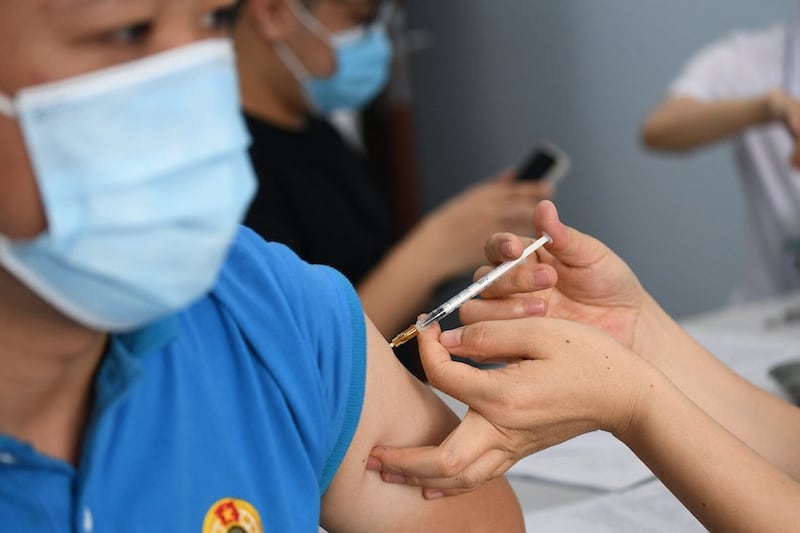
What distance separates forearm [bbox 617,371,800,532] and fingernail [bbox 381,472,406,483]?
225mm

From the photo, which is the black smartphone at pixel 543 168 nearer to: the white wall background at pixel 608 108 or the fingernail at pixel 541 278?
the fingernail at pixel 541 278

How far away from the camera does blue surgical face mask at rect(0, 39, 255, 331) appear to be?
0.65m

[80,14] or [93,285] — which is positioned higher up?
[80,14]

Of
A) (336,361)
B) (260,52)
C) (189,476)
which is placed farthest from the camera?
(260,52)

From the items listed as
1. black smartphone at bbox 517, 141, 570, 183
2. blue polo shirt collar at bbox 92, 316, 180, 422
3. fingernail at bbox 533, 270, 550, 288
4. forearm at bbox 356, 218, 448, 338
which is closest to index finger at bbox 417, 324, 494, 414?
fingernail at bbox 533, 270, 550, 288

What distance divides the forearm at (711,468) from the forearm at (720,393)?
20 cm

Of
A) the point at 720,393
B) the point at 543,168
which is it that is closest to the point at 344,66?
the point at 543,168

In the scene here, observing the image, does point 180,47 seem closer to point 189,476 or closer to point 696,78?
point 189,476

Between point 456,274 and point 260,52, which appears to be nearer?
point 456,274

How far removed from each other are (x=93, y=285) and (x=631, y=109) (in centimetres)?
318

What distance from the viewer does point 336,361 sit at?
92cm

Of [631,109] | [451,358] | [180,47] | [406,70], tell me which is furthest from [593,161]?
[180,47]

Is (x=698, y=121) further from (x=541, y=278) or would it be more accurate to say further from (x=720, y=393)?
(x=541, y=278)

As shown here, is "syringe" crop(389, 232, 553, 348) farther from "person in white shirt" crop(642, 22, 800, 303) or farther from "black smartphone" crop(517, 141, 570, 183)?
"person in white shirt" crop(642, 22, 800, 303)
